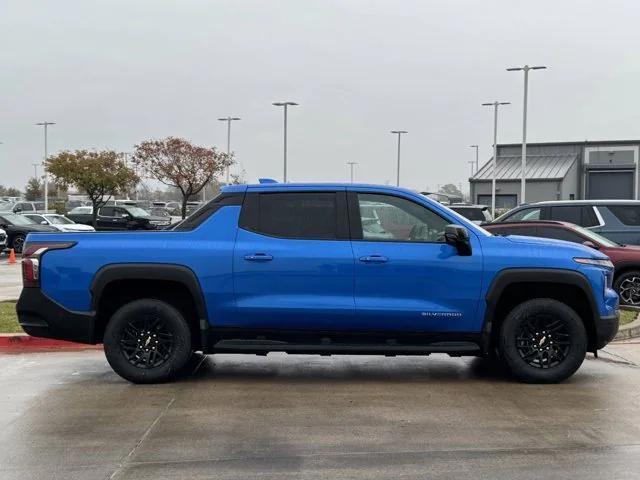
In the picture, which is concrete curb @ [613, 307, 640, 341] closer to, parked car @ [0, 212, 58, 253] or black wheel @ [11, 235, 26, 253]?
parked car @ [0, 212, 58, 253]

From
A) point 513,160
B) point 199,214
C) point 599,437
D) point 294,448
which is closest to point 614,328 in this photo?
point 599,437

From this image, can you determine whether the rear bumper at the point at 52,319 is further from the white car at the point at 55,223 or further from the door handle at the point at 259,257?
the white car at the point at 55,223

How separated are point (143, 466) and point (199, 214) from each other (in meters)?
2.72

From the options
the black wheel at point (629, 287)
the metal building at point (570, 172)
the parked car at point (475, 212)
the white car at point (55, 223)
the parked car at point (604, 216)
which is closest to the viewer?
the black wheel at point (629, 287)

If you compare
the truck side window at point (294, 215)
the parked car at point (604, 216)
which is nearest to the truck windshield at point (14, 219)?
the parked car at point (604, 216)

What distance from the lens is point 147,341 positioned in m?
6.93

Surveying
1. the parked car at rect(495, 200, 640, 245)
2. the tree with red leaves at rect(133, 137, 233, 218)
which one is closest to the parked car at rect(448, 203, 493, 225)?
the parked car at rect(495, 200, 640, 245)

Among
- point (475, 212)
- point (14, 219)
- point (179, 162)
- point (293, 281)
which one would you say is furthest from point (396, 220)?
point (179, 162)

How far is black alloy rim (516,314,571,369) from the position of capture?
6.82 meters

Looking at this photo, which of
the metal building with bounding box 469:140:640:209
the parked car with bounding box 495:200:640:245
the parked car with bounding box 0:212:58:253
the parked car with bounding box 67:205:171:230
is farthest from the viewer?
the metal building with bounding box 469:140:640:209

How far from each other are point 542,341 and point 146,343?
12.1 feet

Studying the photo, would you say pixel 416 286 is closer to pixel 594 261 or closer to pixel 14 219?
pixel 594 261

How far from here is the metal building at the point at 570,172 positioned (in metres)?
57.1

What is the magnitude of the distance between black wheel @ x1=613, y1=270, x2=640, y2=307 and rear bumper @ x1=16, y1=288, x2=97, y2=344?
316 inches
